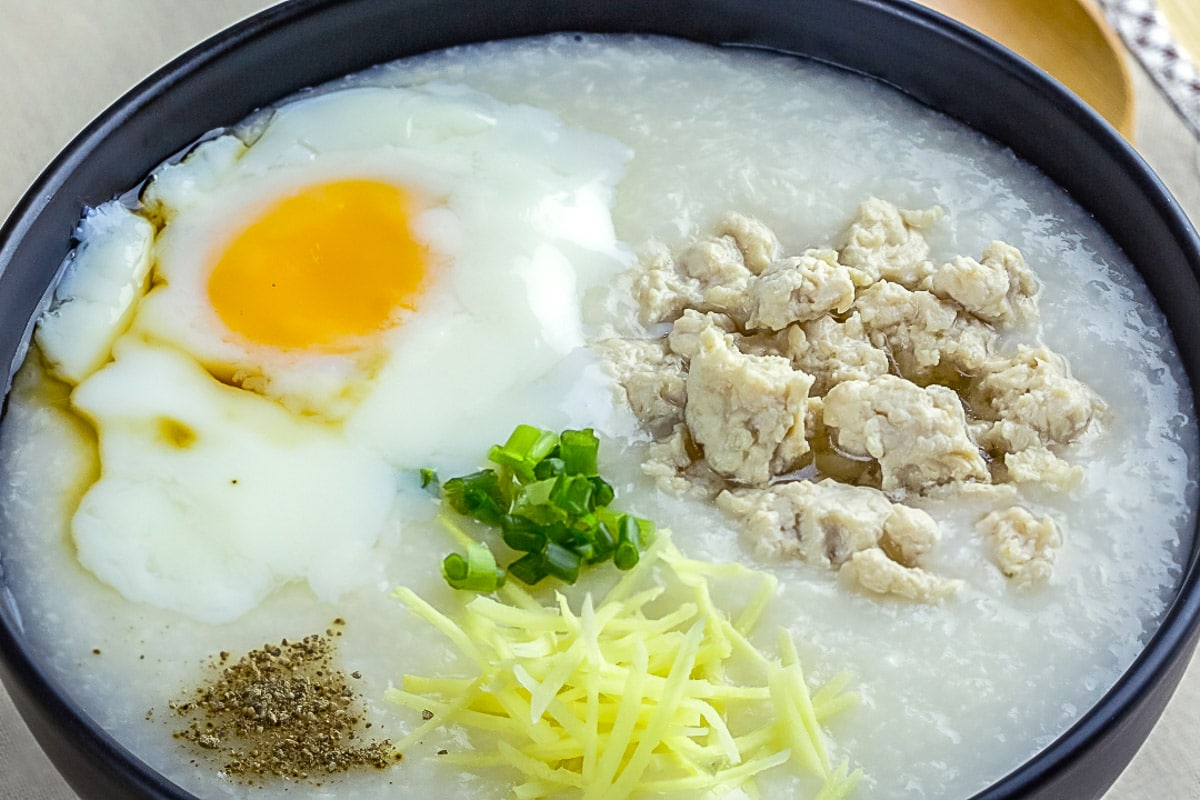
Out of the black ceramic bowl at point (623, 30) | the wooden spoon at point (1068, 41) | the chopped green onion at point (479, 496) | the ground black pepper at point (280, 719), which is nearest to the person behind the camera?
the ground black pepper at point (280, 719)

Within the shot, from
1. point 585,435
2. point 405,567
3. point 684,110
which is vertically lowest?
point 405,567

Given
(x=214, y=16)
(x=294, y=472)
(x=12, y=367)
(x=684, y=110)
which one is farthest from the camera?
(x=214, y=16)

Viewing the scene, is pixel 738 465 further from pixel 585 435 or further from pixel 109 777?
pixel 109 777

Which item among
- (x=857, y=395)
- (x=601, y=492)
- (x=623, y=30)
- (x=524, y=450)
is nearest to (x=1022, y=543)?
(x=857, y=395)

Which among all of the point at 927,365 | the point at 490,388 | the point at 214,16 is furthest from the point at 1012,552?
the point at 214,16

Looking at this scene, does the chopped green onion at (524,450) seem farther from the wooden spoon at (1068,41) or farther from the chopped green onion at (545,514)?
the wooden spoon at (1068,41)

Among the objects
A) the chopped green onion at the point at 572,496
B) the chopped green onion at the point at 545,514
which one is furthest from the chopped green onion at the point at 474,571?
the chopped green onion at the point at 572,496

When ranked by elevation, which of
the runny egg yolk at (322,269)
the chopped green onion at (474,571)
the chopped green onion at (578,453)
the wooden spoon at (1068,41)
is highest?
the wooden spoon at (1068,41)
